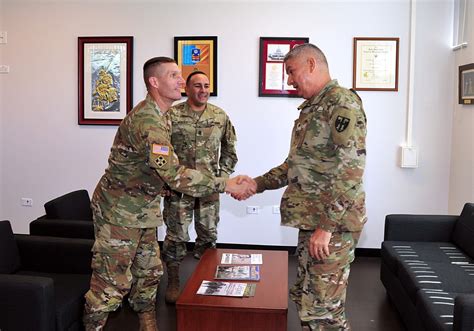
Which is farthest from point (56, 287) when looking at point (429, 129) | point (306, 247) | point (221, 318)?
point (429, 129)

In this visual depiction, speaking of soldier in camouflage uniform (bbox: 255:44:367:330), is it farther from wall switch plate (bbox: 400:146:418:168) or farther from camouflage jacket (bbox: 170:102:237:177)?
wall switch plate (bbox: 400:146:418:168)

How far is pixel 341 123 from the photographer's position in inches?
83.3

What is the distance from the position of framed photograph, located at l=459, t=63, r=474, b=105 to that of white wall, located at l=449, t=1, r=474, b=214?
57 mm

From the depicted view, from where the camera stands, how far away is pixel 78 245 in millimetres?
3053

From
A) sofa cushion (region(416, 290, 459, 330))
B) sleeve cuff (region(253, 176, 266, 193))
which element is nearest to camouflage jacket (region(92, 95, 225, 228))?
sleeve cuff (region(253, 176, 266, 193))

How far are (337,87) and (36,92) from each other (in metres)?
3.86

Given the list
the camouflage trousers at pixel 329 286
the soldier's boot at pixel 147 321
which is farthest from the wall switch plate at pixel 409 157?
the soldier's boot at pixel 147 321

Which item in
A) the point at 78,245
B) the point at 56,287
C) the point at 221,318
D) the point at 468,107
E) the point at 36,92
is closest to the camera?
the point at 221,318

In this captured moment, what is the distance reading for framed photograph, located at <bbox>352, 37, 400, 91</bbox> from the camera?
468cm

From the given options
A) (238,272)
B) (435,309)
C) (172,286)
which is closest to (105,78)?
(172,286)

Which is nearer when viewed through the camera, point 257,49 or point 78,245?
point 78,245

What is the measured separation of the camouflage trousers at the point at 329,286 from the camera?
2.22 metres

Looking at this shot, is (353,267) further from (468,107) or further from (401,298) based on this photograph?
(468,107)

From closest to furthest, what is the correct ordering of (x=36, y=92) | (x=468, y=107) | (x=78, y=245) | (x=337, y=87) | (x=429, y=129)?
(x=337, y=87), (x=78, y=245), (x=468, y=107), (x=429, y=129), (x=36, y=92)
